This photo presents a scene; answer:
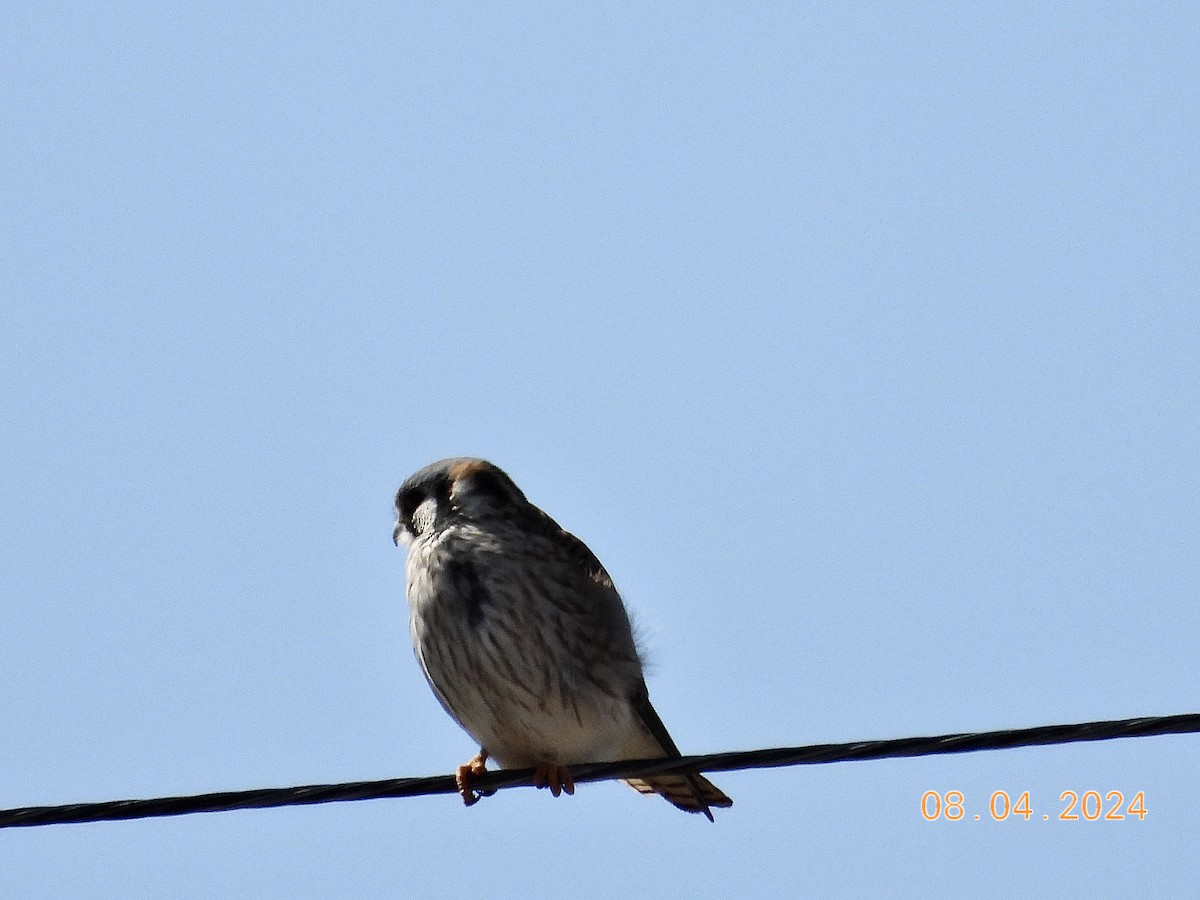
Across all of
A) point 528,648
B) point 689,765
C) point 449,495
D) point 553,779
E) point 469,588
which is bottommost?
point 689,765

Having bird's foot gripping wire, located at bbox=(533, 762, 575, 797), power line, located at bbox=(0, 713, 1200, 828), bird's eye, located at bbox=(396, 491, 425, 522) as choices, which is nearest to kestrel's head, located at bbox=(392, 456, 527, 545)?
bird's eye, located at bbox=(396, 491, 425, 522)

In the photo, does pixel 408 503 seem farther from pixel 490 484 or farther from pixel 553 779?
pixel 553 779

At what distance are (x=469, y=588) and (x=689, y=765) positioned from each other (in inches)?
81.8

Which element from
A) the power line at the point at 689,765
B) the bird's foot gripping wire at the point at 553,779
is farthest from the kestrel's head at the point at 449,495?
the power line at the point at 689,765

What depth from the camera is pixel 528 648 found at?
635 centimetres

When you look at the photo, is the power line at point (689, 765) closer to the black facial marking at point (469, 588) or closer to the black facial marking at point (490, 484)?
the black facial marking at point (469, 588)

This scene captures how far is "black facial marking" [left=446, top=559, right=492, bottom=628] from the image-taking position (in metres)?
6.39

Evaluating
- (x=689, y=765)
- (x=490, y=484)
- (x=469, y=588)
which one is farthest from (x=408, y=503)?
(x=689, y=765)

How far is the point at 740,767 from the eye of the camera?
4512 mm

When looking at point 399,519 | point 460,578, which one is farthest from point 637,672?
point 399,519

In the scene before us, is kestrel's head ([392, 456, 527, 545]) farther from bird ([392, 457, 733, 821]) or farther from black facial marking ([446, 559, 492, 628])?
black facial marking ([446, 559, 492, 628])

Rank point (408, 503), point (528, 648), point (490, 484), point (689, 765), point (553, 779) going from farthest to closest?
point (408, 503), point (490, 484), point (528, 648), point (553, 779), point (689, 765)

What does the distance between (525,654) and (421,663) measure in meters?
0.51

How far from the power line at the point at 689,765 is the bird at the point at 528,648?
56.9 inches
